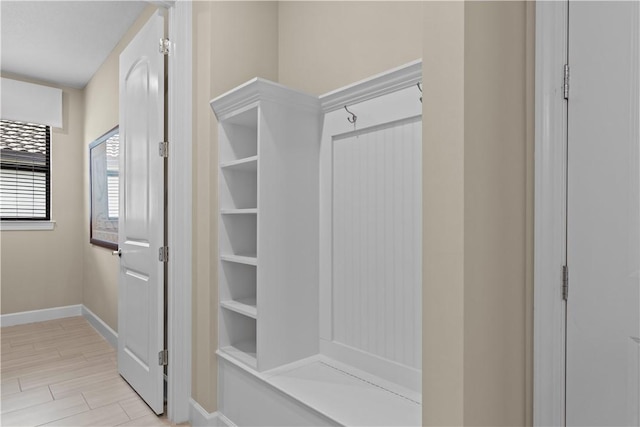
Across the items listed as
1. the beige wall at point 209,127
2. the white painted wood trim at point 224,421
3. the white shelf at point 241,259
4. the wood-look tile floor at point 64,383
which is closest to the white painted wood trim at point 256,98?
the beige wall at point 209,127

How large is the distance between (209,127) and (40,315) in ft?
11.3

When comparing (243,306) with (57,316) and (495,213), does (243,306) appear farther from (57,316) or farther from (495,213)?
(57,316)

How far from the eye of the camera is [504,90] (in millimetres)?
1088

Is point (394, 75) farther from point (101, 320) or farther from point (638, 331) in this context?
point (101, 320)

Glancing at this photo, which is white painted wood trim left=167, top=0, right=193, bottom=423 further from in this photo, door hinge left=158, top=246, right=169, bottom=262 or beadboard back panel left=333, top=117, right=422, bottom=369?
beadboard back panel left=333, top=117, right=422, bottom=369

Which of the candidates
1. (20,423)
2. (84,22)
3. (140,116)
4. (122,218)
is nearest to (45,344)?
(20,423)

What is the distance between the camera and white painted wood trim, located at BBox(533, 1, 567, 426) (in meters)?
1.13

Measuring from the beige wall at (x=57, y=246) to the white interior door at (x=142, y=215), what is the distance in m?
2.01

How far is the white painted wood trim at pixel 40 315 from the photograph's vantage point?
3.80 meters

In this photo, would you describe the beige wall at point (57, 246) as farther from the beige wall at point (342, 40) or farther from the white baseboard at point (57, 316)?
the beige wall at point (342, 40)

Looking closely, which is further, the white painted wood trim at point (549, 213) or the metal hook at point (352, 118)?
the metal hook at point (352, 118)

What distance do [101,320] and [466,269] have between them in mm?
3728

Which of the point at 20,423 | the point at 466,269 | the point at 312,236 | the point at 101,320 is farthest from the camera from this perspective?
the point at 101,320

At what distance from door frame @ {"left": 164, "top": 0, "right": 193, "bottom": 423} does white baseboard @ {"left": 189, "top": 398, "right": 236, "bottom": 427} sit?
47mm
